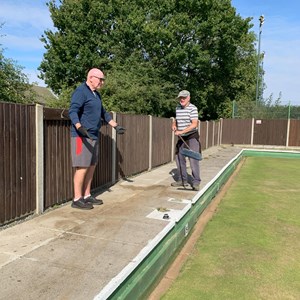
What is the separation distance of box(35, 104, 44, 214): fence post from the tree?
64.6ft

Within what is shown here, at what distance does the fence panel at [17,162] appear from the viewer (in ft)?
13.8

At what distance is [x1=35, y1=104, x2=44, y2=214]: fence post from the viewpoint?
4.75 meters

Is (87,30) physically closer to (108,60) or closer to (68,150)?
(108,60)

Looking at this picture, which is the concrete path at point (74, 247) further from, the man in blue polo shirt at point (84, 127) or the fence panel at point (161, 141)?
the fence panel at point (161, 141)

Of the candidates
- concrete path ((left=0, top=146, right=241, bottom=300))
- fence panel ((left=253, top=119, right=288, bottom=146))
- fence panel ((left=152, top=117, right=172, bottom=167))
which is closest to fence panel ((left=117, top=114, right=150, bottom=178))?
fence panel ((left=152, top=117, right=172, bottom=167))

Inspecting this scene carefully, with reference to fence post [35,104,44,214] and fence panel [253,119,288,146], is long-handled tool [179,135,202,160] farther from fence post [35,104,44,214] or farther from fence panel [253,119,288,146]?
fence panel [253,119,288,146]

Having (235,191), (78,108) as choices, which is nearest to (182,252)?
(78,108)

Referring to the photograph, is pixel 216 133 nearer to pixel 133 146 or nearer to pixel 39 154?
pixel 133 146

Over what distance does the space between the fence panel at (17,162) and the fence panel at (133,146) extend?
3.06 meters

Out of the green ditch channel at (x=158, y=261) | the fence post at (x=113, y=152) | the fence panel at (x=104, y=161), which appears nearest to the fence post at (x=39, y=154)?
the fence panel at (x=104, y=161)

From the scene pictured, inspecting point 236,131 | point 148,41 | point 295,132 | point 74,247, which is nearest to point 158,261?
point 74,247

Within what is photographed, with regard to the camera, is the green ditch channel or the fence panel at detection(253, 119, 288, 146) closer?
the green ditch channel

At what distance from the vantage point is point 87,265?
130 inches

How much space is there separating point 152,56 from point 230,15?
21.5 feet
